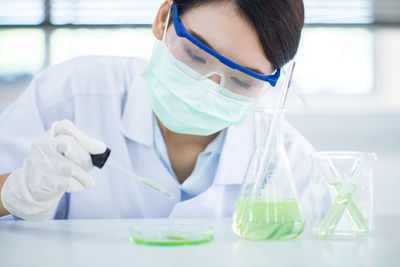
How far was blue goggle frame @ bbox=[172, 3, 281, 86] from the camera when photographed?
1315 millimetres

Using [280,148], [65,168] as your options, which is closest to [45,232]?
[65,168]

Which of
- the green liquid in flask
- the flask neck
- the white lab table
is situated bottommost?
the white lab table

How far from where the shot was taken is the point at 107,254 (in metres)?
0.81

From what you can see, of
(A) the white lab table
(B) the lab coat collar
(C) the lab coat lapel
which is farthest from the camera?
(B) the lab coat collar

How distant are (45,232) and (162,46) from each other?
0.71 m

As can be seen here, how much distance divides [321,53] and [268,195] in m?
2.48

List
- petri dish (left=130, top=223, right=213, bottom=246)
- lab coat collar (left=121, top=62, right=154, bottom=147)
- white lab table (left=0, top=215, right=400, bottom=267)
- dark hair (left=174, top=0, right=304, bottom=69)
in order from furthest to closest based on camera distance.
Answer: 1. lab coat collar (left=121, top=62, right=154, bottom=147)
2. dark hair (left=174, top=0, right=304, bottom=69)
3. petri dish (left=130, top=223, right=213, bottom=246)
4. white lab table (left=0, top=215, right=400, bottom=267)

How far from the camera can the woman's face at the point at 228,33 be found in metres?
1.32

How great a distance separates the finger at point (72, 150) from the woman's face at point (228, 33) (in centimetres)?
52

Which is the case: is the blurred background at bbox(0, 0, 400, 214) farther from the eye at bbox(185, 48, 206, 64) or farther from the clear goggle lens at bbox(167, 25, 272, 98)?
the eye at bbox(185, 48, 206, 64)

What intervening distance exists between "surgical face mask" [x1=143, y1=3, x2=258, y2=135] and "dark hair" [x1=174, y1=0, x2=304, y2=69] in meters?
0.18

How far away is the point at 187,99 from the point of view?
4.74 feet

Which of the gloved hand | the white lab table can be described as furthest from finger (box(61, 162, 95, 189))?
the white lab table

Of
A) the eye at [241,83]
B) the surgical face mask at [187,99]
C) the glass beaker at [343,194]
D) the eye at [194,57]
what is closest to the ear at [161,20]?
the surgical face mask at [187,99]
